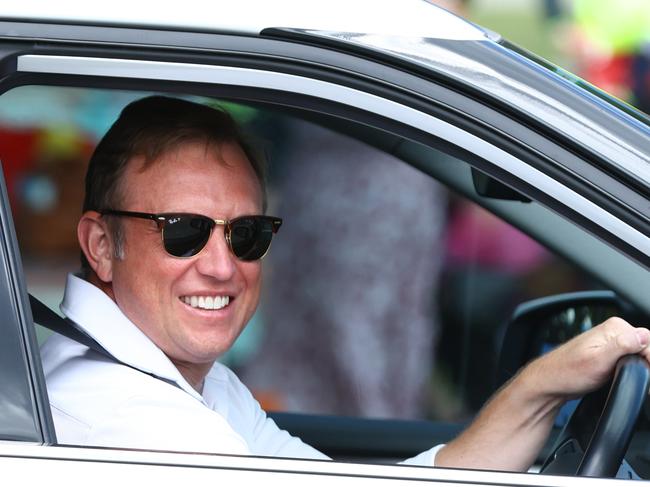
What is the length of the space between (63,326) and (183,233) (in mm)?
255

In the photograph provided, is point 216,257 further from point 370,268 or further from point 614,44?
point 614,44

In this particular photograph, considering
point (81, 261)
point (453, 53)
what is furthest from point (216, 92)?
point (81, 261)

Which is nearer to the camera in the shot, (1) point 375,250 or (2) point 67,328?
(2) point 67,328

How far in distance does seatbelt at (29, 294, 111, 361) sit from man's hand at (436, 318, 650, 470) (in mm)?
633

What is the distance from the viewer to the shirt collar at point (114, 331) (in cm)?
203

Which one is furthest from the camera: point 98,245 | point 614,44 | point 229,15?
point 614,44

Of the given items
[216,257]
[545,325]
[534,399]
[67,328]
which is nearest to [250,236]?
[216,257]

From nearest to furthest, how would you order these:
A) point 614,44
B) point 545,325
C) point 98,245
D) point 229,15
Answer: point 229,15 < point 98,245 < point 545,325 < point 614,44

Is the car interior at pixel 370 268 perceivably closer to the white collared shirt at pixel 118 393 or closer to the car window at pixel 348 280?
the car window at pixel 348 280

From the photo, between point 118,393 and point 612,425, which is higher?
A: point 118,393

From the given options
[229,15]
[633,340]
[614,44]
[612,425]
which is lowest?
[612,425]

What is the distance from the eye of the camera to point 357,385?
5242mm

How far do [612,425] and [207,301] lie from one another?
73 centimetres

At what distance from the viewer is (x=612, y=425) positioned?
1.80 meters
